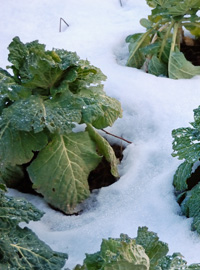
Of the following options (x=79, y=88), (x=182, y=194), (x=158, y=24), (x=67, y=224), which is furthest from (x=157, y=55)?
(x=67, y=224)

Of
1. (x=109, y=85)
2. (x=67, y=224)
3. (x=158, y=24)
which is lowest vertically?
(x=67, y=224)

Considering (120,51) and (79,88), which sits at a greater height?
(79,88)

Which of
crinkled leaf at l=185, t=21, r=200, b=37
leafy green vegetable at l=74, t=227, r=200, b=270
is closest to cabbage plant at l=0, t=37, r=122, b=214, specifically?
leafy green vegetable at l=74, t=227, r=200, b=270

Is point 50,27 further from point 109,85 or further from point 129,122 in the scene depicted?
point 129,122

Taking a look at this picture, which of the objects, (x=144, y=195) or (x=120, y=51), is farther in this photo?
(x=120, y=51)

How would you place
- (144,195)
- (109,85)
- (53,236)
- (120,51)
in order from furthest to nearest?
(120,51) < (109,85) < (144,195) < (53,236)

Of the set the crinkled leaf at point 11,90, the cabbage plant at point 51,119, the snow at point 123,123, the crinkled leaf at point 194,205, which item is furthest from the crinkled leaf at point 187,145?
the crinkled leaf at point 11,90

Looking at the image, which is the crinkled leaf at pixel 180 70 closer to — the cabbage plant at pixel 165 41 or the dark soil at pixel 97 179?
the cabbage plant at pixel 165 41
